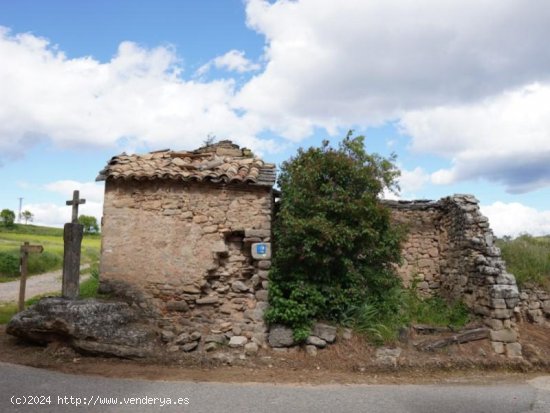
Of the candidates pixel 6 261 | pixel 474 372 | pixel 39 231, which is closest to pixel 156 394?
pixel 474 372

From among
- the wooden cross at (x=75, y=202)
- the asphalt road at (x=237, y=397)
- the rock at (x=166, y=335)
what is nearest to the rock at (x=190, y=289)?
the rock at (x=166, y=335)

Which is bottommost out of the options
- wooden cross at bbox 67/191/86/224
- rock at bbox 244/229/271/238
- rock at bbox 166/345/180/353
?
rock at bbox 166/345/180/353

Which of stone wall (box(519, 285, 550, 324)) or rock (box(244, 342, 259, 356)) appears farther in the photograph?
stone wall (box(519, 285, 550, 324))

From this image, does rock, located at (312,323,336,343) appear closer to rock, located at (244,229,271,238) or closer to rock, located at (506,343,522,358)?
rock, located at (244,229,271,238)

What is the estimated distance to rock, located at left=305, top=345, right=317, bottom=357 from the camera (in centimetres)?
832

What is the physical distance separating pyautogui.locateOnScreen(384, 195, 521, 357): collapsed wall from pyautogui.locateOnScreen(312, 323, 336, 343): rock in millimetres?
2810

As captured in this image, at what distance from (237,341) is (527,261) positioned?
844 centimetres

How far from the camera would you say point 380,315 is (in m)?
9.17

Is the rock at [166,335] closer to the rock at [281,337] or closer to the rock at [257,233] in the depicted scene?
the rock at [281,337]

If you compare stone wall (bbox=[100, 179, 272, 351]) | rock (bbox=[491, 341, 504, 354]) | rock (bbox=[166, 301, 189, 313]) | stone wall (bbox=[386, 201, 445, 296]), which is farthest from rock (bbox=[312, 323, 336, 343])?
stone wall (bbox=[386, 201, 445, 296])

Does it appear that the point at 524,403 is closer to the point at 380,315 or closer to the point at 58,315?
the point at 380,315

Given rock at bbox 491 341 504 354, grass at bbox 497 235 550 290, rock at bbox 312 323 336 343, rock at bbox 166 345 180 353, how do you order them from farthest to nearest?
grass at bbox 497 235 550 290, rock at bbox 491 341 504 354, rock at bbox 312 323 336 343, rock at bbox 166 345 180 353

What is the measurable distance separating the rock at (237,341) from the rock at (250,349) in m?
0.09

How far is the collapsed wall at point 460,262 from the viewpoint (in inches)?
365
